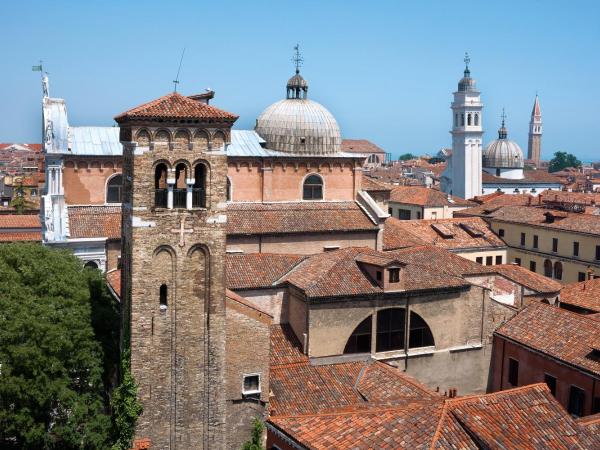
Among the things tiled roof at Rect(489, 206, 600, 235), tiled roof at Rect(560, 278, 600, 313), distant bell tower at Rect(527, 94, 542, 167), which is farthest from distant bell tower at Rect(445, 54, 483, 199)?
distant bell tower at Rect(527, 94, 542, 167)

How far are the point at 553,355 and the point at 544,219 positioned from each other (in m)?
29.6

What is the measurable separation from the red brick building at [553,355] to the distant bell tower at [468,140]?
57.4 meters

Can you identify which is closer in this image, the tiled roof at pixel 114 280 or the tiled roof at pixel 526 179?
the tiled roof at pixel 114 280

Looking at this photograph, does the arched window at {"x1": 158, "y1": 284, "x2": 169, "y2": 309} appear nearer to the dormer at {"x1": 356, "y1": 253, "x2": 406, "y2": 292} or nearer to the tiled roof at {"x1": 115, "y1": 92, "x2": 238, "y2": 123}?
the tiled roof at {"x1": 115, "y1": 92, "x2": 238, "y2": 123}

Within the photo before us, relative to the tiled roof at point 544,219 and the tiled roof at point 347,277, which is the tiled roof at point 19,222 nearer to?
the tiled roof at point 347,277

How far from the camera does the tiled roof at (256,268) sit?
28.2 meters

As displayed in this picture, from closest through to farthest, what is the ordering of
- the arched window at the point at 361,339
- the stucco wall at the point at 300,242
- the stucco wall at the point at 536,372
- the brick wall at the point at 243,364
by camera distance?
1. the brick wall at the point at 243,364
2. the stucco wall at the point at 536,372
3. the arched window at the point at 361,339
4. the stucco wall at the point at 300,242

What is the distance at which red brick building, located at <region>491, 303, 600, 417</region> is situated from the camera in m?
24.5

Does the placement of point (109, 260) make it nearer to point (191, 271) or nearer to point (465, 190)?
point (191, 271)


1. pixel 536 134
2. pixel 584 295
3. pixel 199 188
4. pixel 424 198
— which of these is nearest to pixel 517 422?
pixel 199 188

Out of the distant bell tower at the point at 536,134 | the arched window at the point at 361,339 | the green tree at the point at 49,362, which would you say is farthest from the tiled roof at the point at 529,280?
the distant bell tower at the point at 536,134

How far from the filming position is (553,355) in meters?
25.8

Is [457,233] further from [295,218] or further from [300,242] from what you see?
[300,242]

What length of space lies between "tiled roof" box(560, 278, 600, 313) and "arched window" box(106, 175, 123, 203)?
23.1 meters
